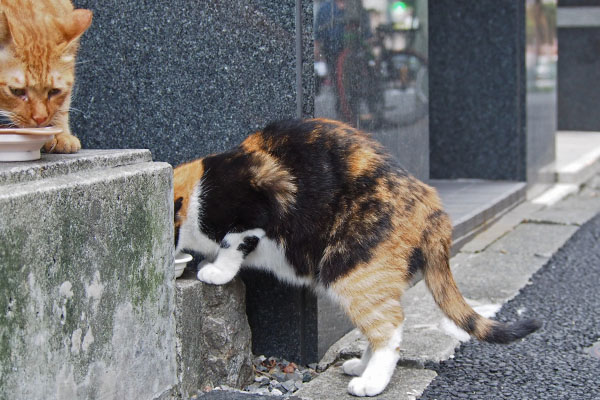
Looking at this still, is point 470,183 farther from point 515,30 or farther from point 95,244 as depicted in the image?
point 95,244

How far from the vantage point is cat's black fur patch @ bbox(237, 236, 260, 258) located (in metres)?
3.19

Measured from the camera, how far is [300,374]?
3463mm

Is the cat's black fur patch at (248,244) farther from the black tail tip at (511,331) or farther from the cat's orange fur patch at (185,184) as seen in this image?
the black tail tip at (511,331)

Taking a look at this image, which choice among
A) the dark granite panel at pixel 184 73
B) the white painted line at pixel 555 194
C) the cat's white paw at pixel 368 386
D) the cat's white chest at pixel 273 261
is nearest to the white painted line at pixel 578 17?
the white painted line at pixel 555 194

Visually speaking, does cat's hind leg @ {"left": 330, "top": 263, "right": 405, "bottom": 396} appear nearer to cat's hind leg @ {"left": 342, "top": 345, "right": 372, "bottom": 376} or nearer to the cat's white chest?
cat's hind leg @ {"left": 342, "top": 345, "right": 372, "bottom": 376}

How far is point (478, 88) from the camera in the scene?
6.95 m

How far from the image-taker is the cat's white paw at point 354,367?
327 centimetres

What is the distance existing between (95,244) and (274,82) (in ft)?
4.10

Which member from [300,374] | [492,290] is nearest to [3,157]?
[300,374]

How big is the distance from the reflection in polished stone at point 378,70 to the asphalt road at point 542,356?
1143 millimetres

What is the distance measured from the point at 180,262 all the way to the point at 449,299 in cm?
116

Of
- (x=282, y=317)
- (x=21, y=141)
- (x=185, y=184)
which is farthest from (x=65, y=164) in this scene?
(x=282, y=317)

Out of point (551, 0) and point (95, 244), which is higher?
point (551, 0)

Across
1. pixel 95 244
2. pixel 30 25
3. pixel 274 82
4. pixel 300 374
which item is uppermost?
pixel 30 25
